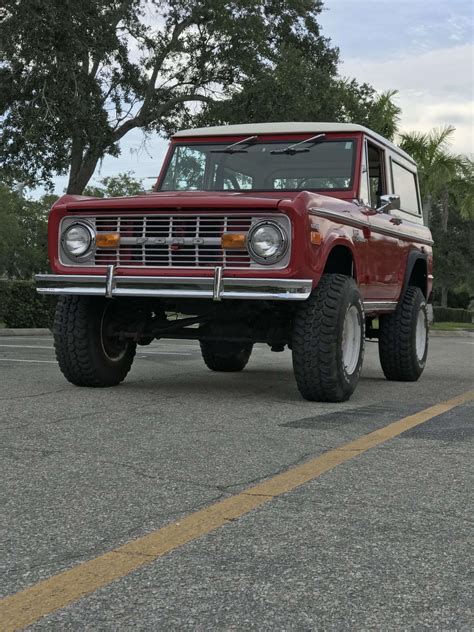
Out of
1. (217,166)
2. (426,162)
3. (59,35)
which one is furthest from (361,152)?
(426,162)

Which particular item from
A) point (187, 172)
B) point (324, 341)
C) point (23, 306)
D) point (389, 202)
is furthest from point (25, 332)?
point (324, 341)

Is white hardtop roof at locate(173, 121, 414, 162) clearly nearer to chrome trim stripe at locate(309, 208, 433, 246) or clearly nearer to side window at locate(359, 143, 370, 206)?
side window at locate(359, 143, 370, 206)

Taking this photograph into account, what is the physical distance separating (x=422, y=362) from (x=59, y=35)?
12.0m

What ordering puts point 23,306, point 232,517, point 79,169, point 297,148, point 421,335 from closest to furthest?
1. point 232,517
2. point 297,148
3. point 421,335
4. point 23,306
5. point 79,169

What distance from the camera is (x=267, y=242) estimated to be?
6.62 metres

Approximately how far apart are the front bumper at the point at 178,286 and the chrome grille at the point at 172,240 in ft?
0.55

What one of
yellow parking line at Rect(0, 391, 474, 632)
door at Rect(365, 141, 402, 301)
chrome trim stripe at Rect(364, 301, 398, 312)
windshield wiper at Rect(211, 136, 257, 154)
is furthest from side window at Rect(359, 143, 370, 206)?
yellow parking line at Rect(0, 391, 474, 632)

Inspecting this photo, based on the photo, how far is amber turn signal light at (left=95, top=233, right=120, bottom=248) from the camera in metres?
7.06

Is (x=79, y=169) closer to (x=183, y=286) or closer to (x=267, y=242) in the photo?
(x=183, y=286)

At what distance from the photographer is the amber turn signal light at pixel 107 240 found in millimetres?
7062

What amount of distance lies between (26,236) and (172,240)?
43.7m

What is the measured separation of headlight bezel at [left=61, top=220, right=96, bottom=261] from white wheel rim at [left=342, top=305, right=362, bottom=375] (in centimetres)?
204

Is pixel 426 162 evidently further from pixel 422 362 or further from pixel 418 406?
pixel 418 406

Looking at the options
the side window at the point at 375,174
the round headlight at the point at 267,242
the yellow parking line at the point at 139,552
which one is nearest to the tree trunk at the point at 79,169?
the side window at the point at 375,174
